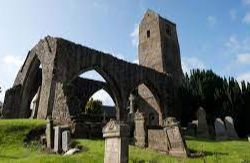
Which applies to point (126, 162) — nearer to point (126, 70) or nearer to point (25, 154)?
point (25, 154)

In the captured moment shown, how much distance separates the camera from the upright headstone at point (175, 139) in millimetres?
12398

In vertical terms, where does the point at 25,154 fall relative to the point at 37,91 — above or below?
below

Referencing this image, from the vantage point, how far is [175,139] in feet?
42.2

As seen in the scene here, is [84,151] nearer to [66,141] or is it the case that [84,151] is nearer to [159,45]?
[66,141]

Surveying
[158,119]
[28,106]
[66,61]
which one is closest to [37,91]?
[28,106]

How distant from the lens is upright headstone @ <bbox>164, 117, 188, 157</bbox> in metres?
12.4

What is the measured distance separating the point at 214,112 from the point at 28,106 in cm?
1640

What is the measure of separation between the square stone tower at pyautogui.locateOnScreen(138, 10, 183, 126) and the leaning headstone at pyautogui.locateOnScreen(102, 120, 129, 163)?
88.8 feet

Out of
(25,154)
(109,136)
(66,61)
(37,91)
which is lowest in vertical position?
(25,154)

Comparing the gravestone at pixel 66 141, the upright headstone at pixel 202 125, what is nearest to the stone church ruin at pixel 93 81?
the gravestone at pixel 66 141

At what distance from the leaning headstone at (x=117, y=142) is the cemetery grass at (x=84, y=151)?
188cm

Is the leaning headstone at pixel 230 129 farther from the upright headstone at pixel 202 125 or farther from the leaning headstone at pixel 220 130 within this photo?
the upright headstone at pixel 202 125

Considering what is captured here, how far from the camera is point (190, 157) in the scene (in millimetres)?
11883

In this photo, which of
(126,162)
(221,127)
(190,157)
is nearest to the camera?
(126,162)
